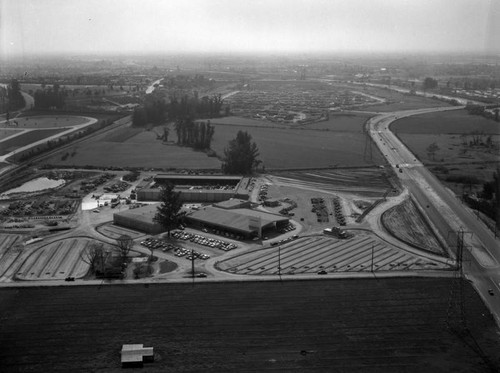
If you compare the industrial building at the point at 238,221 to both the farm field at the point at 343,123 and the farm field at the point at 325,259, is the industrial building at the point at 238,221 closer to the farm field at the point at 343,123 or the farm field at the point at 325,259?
the farm field at the point at 325,259

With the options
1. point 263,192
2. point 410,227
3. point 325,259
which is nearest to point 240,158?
point 263,192

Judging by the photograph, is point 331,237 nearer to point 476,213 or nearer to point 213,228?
point 213,228

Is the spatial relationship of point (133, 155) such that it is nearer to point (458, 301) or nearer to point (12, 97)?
point (12, 97)

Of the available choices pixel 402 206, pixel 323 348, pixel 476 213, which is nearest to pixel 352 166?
pixel 402 206

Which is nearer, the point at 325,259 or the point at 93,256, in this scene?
the point at 93,256

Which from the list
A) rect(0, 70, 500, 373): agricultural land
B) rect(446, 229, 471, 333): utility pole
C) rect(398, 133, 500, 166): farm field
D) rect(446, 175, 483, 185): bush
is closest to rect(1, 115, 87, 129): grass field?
rect(0, 70, 500, 373): agricultural land

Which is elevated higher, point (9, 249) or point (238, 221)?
point (238, 221)

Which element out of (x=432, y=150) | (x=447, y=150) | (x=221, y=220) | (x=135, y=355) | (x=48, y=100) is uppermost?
(x=48, y=100)

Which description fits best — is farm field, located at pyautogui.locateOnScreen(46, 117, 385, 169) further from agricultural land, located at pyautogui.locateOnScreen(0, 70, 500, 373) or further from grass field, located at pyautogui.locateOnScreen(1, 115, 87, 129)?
grass field, located at pyautogui.locateOnScreen(1, 115, 87, 129)
